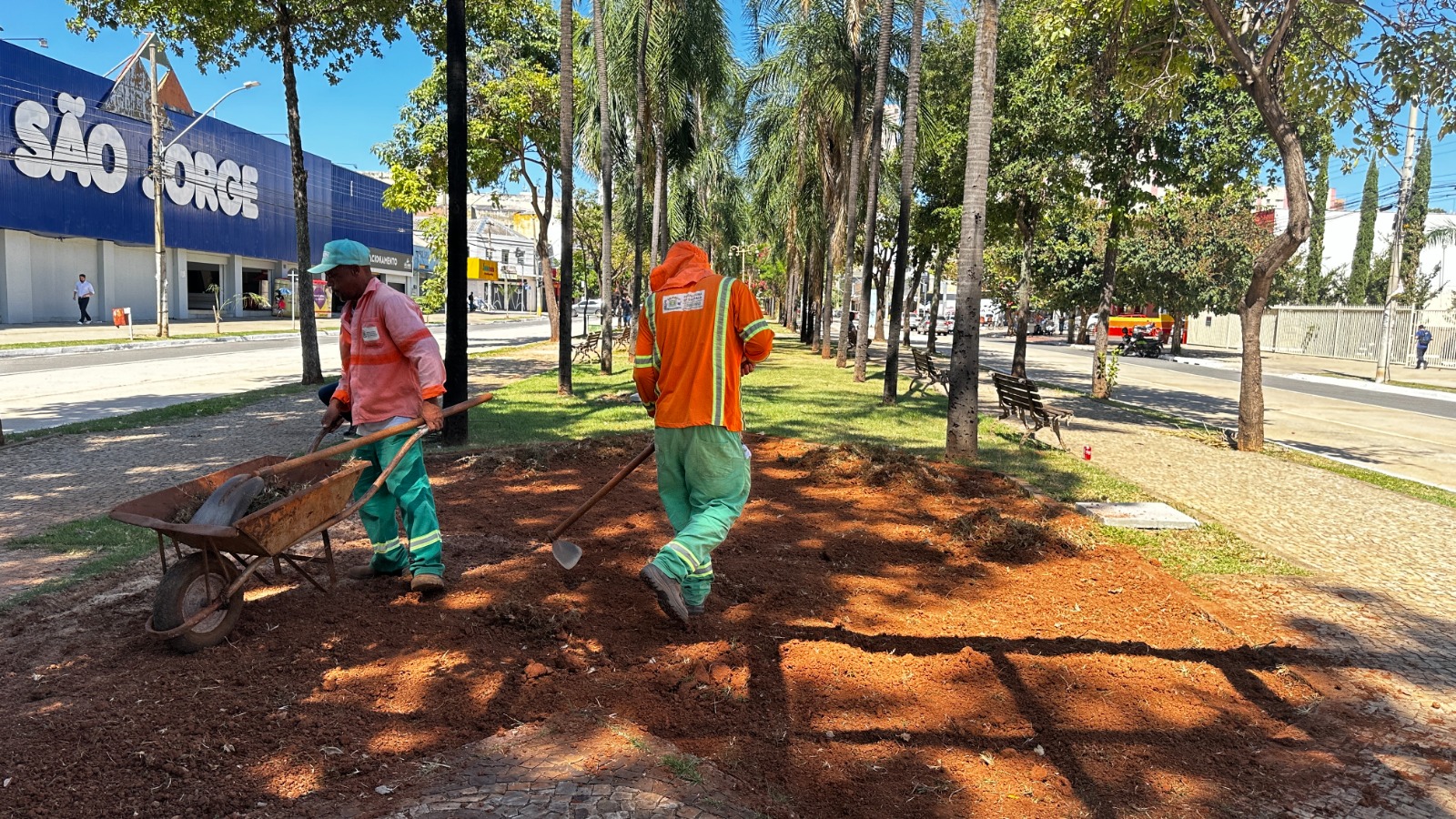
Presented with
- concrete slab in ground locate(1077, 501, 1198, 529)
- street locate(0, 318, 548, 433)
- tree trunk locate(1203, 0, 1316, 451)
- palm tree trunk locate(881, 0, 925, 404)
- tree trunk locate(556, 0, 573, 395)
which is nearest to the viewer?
concrete slab in ground locate(1077, 501, 1198, 529)

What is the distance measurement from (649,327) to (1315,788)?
3.44 m

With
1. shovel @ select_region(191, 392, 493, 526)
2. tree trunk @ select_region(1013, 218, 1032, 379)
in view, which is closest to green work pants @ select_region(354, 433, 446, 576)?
shovel @ select_region(191, 392, 493, 526)

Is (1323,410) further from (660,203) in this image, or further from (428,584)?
(428,584)

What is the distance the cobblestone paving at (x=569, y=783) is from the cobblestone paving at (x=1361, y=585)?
7.05 feet

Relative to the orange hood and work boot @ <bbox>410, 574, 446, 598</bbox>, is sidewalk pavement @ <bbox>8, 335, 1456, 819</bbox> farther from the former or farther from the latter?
the orange hood

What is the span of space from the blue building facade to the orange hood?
32.2m

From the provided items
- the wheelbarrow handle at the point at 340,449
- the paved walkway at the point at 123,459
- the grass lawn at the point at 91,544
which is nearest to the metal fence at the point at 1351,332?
the paved walkway at the point at 123,459

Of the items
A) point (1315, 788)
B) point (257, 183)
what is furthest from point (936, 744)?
point (257, 183)

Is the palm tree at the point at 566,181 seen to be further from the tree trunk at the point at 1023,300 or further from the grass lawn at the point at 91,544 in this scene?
the tree trunk at the point at 1023,300

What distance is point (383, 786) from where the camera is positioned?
2.90 m

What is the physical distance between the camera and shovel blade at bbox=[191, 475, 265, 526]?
12.5ft

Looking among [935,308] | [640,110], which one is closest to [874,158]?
[640,110]

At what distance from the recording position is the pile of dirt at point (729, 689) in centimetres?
302

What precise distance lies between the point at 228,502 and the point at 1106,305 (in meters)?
16.2
